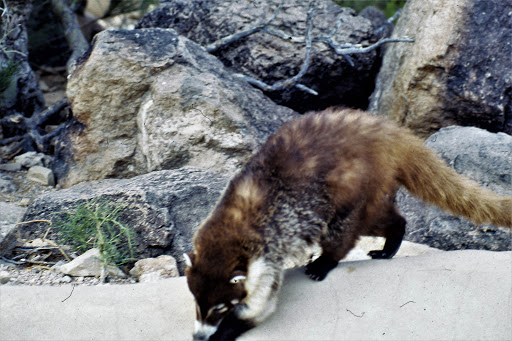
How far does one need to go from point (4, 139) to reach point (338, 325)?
494cm

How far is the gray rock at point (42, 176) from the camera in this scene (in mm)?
5789

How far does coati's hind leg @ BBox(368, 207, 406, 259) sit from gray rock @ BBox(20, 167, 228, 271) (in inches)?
57.2

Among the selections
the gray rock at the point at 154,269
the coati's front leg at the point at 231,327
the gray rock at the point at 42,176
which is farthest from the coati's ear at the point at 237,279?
the gray rock at the point at 42,176

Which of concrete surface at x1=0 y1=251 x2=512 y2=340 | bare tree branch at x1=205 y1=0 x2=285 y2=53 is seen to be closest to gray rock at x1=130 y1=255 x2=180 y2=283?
concrete surface at x1=0 y1=251 x2=512 y2=340

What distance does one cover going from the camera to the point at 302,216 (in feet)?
11.8

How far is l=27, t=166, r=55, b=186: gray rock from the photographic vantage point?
5789 millimetres

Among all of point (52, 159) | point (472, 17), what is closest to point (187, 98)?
point (52, 159)

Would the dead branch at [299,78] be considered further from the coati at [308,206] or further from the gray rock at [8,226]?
the gray rock at [8,226]

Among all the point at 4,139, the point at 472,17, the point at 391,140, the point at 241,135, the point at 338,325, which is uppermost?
the point at 472,17

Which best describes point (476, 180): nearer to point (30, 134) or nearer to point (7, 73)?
point (30, 134)

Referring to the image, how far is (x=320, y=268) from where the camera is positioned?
3973 millimetres

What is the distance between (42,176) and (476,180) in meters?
4.27

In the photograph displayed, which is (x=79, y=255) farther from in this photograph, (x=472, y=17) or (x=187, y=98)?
(x=472, y=17)

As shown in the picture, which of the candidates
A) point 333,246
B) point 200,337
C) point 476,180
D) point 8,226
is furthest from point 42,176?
point 476,180
